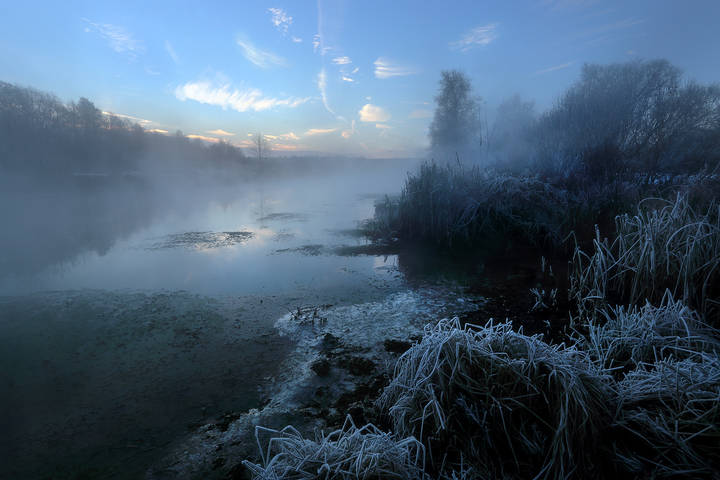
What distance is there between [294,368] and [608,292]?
415 cm

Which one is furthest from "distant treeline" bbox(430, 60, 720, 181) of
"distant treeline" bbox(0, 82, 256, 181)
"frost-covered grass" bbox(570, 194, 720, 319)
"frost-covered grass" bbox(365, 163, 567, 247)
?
"distant treeline" bbox(0, 82, 256, 181)

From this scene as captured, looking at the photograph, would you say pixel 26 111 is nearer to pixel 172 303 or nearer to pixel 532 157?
pixel 172 303

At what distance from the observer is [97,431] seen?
8.61ft

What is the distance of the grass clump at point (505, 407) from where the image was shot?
1.69 meters

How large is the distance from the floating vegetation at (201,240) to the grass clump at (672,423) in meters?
9.14

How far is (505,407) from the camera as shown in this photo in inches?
70.9

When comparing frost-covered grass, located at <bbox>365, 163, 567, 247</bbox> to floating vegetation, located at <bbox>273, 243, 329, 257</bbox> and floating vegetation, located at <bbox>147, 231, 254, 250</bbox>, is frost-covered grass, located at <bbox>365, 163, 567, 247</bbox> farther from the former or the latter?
floating vegetation, located at <bbox>147, 231, 254, 250</bbox>

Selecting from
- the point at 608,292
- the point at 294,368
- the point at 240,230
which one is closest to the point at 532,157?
the point at 608,292

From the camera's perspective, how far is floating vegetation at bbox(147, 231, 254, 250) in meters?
9.09

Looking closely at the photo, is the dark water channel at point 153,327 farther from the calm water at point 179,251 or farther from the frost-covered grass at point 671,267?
the frost-covered grass at point 671,267

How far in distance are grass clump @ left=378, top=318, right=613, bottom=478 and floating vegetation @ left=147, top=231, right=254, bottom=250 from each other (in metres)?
8.34

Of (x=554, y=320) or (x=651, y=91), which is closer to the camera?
(x=554, y=320)

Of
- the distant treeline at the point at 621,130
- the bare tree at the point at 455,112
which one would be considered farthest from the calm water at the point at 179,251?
the bare tree at the point at 455,112

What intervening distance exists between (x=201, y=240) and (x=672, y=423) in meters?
10.4
